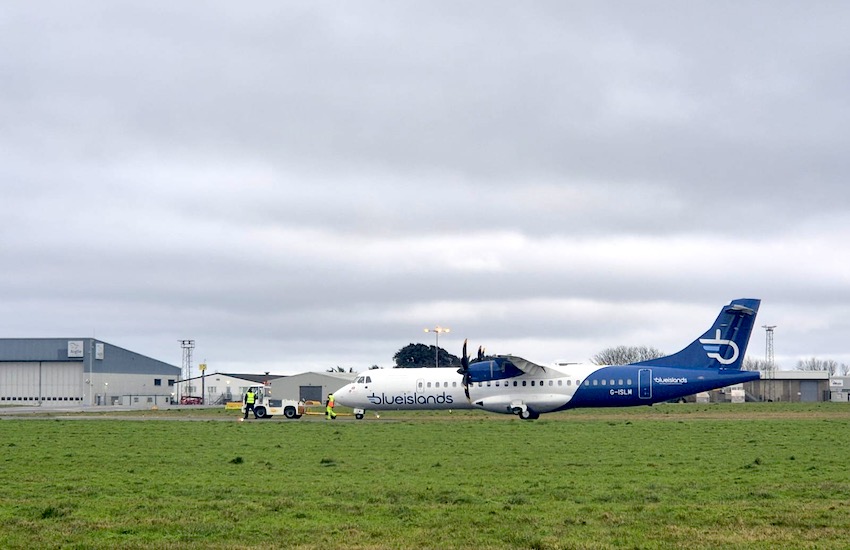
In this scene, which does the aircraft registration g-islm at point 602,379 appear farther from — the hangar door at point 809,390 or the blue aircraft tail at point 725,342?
the hangar door at point 809,390

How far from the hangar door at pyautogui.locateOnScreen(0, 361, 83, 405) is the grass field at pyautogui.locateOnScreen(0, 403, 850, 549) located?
92.7m

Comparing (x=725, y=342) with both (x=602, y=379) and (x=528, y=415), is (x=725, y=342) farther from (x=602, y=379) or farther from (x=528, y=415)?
(x=528, y=415)

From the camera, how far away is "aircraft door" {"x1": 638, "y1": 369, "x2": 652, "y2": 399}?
50406mm

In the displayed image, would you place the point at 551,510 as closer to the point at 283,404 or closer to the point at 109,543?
the point at 109,543

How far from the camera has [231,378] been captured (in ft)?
559

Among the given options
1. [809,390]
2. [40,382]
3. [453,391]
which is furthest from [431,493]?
[809,390]

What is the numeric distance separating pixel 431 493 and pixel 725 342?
35.8 m

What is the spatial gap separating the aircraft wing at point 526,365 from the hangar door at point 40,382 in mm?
84787

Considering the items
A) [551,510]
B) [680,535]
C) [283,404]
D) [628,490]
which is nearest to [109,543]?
[551,510]

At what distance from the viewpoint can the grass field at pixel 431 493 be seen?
47.2 ft

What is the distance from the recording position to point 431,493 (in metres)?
18.9

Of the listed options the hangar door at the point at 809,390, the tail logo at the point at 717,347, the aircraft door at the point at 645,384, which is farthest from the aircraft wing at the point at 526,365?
the hangar door at the point at 809,390

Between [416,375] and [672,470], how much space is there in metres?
33.1

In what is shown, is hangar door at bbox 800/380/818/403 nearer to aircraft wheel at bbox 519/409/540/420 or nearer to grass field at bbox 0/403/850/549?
aircraft wheel at bbox 519/409/540/420
